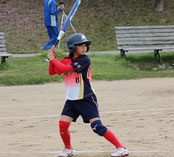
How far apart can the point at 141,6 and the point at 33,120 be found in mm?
15768

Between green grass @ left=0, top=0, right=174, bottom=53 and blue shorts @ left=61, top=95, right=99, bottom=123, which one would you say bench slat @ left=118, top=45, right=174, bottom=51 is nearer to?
green grass @ left=0, top=0, right=174, bottom=53

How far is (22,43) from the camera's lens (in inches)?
803

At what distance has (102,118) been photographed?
30.5 feet

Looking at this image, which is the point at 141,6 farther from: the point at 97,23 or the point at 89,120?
the point at 89,120

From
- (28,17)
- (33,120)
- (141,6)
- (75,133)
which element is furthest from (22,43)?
(75,133)

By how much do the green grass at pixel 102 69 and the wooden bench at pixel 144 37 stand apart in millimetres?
339

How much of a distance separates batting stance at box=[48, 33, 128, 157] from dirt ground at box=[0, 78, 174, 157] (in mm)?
Result: 349

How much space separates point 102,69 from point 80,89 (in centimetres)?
826

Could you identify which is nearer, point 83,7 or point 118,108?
point 118,108

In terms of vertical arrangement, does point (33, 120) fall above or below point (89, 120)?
below

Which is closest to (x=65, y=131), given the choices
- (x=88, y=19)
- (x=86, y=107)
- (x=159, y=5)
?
(x=86, y=107)

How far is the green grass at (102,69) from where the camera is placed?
13.7 m

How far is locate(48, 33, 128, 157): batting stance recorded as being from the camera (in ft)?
21.3

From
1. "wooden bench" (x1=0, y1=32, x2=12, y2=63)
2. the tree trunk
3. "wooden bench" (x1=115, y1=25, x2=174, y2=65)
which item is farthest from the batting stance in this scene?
the tree trunk
